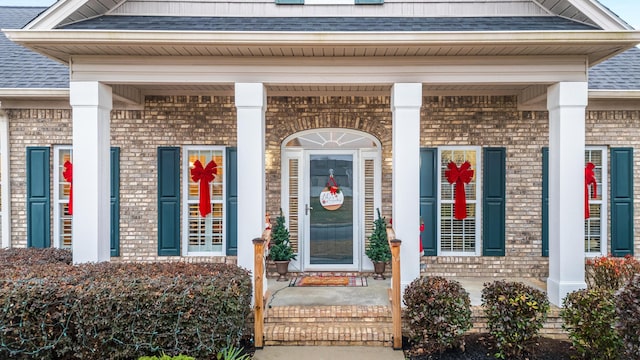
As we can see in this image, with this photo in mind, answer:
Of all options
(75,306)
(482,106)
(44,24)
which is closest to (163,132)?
(44,24)

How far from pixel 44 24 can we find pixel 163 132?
7.32ft

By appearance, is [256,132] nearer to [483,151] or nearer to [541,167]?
[483,151]

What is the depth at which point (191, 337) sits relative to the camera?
12.9ft

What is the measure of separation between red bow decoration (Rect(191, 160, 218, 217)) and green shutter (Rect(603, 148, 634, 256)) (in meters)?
6.40

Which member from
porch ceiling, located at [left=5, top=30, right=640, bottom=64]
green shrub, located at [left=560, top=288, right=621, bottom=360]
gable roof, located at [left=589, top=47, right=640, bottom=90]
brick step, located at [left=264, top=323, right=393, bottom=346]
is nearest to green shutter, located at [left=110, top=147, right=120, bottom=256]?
porch ceiling, located at [left=5, top=30, right=640, bottom=64]

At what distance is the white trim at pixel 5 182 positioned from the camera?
655 cm

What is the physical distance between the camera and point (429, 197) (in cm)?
667

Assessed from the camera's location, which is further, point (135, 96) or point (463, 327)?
point (135, 96)

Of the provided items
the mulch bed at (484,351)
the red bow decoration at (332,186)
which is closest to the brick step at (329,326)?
the mulch bed at (484,351)

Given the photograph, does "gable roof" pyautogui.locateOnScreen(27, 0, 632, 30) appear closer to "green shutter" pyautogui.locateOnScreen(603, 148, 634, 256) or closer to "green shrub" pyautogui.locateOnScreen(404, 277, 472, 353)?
"green shutter" pyautogui.locateOnScreen(603, 148, 634, 256)

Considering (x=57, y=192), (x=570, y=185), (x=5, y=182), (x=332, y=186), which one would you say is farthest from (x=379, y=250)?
(x=5, y=182)

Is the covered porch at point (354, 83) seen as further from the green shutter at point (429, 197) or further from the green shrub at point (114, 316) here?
the green shutter at point (429, 197)

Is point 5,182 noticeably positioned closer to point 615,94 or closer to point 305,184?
point 305,184

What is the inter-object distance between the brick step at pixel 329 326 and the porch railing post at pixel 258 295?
0.11 m
